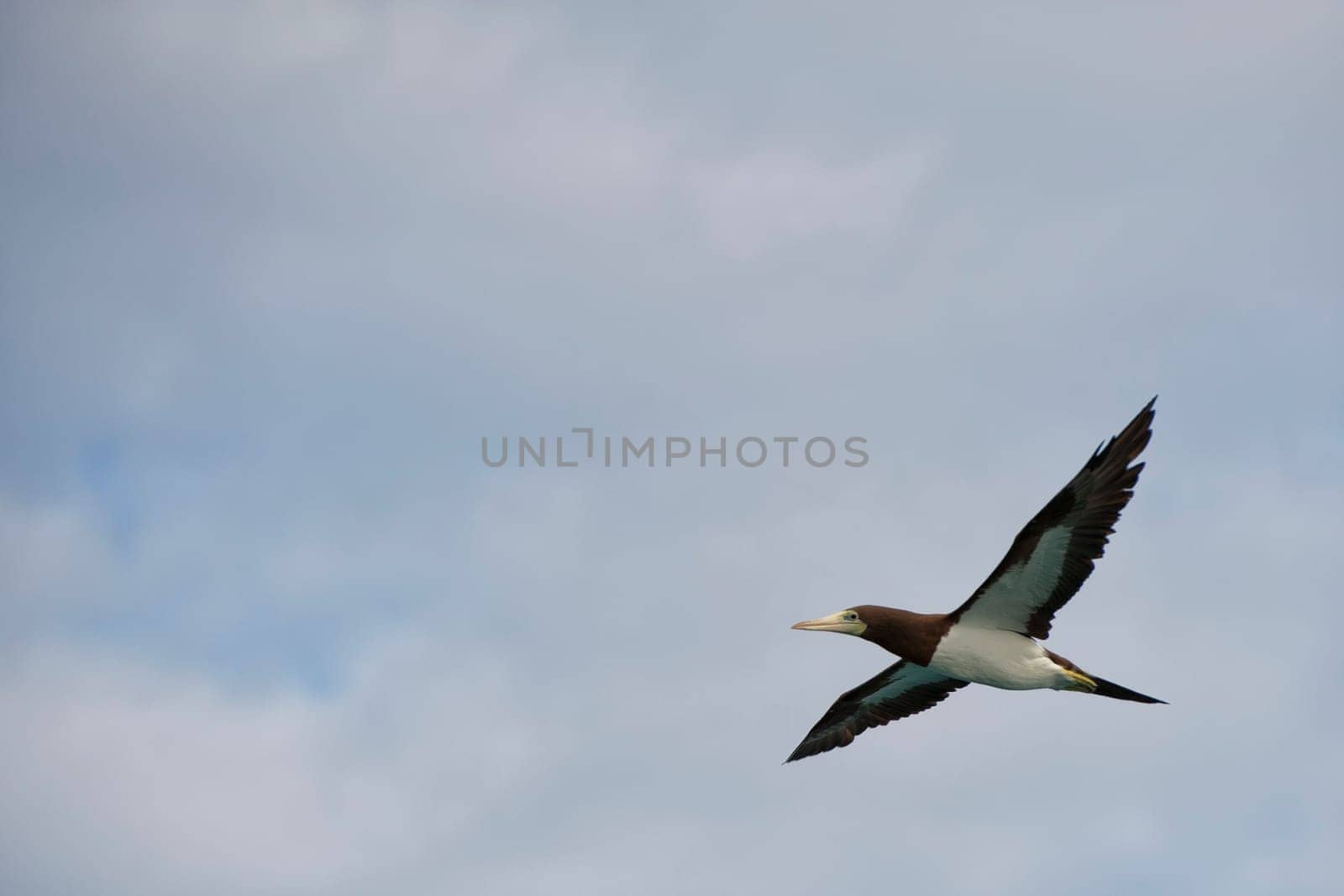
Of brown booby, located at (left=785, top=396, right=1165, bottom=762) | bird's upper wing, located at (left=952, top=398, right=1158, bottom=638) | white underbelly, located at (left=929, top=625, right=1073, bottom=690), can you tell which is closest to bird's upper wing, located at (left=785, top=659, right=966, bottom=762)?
brown booby, located at (left=785, top=396, right=1165, bottom=762)

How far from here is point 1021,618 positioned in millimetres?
23875

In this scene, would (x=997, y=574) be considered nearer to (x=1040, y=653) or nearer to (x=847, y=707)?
(x=1040, y=653)

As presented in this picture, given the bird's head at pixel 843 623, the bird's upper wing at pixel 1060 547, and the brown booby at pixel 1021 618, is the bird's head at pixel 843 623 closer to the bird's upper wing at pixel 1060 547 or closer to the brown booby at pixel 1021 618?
the brown booby at pixel 1021 618

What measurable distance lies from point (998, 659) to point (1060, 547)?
8.57ft

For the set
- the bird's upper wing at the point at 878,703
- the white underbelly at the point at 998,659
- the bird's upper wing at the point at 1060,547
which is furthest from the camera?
the bird's upper wing at the point at 878,703

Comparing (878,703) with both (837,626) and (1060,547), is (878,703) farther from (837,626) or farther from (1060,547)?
(1060,547)

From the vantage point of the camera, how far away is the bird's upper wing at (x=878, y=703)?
26.9 m

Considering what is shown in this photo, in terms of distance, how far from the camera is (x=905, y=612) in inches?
984

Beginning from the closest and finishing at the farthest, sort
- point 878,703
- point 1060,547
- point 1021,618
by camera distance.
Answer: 1. point 1060,547
2. point 1021,618
3. point 878,703

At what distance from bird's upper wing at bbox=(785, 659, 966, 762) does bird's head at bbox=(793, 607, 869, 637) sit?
1564mm

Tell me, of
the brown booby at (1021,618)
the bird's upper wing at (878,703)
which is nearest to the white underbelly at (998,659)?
the brown booby at (1021,618)

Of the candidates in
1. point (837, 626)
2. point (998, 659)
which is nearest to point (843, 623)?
point (837, 626)

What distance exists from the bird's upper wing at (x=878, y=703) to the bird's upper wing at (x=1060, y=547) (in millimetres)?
3001

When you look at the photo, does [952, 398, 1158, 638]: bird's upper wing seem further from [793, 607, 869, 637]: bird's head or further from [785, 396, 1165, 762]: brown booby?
[793, 607, 869, 637]: bird's head
